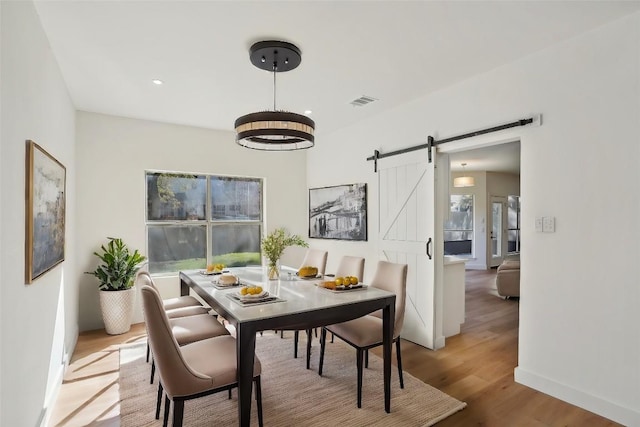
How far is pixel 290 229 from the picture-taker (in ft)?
18.3

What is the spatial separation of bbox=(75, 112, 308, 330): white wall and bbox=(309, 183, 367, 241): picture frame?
1203 millimetres

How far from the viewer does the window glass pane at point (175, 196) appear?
15.3 feet

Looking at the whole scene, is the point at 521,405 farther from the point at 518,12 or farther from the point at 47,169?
the point at 47,169

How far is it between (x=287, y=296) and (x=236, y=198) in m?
3.17

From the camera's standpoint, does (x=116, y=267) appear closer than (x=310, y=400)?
No

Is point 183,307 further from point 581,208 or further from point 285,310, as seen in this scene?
point 581,208

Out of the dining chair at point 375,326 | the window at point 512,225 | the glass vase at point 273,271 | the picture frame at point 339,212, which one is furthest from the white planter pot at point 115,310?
the window at point 512,225

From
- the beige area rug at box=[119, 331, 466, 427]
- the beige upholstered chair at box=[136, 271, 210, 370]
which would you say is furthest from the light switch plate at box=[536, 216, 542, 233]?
the beige upholstered chair at box=[136, 271, 210, 370]

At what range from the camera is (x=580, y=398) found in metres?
2.44

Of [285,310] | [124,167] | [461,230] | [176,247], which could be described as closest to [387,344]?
[285,310]

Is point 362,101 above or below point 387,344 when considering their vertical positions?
above

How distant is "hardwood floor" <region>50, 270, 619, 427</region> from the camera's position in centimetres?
231

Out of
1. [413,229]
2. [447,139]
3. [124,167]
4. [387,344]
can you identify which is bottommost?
[387,344]

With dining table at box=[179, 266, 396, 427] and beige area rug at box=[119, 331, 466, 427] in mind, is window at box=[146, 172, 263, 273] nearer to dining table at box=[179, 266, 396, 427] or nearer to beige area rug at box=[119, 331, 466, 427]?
beige area rug at box=[119, 331, 466, 427]
